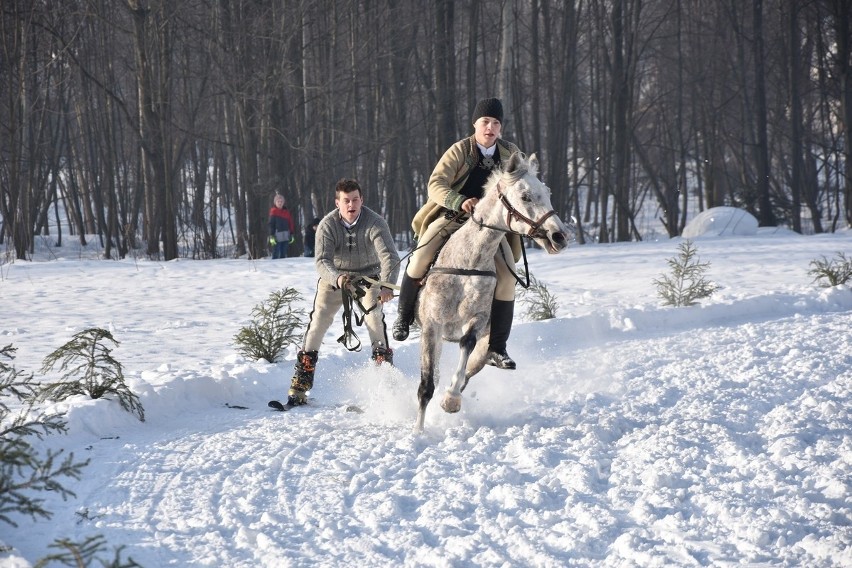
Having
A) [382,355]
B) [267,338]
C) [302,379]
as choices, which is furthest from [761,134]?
[302,379]

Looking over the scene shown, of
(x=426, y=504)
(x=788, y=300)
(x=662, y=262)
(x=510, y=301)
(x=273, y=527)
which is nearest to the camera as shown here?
(x=273, y=527)

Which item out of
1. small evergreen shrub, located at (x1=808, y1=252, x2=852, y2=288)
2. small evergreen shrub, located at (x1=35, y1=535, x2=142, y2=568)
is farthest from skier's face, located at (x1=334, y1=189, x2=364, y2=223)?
small evergreen shrub, located at (x1=808, y1=252, x2=852, y2=288)

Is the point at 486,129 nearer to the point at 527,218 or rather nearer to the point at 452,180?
the point at 452,180

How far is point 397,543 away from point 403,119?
24.2 metres

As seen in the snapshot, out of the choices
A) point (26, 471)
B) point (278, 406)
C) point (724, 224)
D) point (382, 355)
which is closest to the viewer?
point (26, 471)

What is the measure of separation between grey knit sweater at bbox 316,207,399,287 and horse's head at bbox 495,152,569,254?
1668 mm

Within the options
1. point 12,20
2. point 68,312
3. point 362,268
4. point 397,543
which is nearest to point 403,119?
point 12,20

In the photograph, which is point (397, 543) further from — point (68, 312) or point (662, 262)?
point (662, 262)

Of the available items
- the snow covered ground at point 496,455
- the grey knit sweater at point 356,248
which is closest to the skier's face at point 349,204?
the grey knit sweater at point 356,248

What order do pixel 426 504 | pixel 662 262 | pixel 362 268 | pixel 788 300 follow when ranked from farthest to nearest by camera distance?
pixel 662 262
pixel 788 300
pixel 362 268
pixel 426 504

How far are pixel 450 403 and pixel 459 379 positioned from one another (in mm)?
196

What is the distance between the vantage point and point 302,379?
7855 millimetres

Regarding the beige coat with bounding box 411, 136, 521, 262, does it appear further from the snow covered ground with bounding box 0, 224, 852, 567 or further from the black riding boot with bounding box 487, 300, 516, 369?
the snow covered ground with bounding box 0, 224, 852, 567

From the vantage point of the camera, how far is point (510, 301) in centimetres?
704
